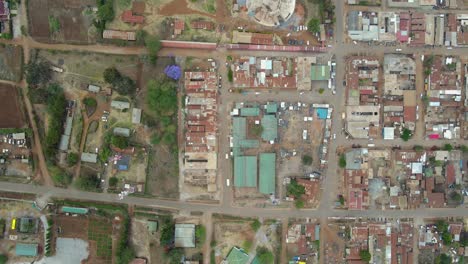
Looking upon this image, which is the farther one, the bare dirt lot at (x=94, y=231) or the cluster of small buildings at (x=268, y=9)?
the bare dirt lot at (x=94, y=231)

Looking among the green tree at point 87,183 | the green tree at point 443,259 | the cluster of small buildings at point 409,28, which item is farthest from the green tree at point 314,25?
the green tree at point 443,259

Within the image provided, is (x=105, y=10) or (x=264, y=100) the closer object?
(x=105, y=10)

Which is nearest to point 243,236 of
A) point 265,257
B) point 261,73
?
point 265,257

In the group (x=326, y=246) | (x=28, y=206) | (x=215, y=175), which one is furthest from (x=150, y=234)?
(x=326, y=246)

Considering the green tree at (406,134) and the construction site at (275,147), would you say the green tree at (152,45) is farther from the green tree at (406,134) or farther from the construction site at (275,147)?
the green tree at (406,134)

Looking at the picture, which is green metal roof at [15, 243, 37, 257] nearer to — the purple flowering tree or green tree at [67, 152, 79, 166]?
green tree at [67, 152, 79, 166]

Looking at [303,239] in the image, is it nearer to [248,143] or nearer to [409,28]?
[248,143]
